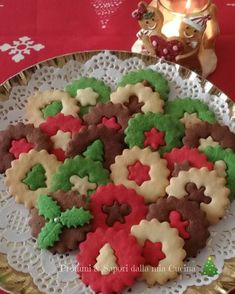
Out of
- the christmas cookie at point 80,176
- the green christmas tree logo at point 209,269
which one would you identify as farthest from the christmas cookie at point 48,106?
the green christmas tree logo at point 209,269

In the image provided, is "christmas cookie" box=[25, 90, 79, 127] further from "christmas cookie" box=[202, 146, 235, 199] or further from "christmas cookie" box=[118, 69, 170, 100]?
"christmas cookie" box=[202, 146, 235, 199]

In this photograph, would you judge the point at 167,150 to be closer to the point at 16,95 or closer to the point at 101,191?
the point at 101,191

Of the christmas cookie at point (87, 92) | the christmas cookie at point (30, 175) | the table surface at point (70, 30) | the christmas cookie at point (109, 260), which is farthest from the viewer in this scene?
the table surface at point (70, 30)

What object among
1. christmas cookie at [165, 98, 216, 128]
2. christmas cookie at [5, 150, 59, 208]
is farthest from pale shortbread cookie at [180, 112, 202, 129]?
christmas cookie at [5, 150, 59, 208]

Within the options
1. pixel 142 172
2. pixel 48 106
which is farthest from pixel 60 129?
pixel 142 172

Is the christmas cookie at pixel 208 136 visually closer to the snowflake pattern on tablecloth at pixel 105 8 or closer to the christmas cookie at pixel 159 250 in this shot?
the christmas cookie at pixel 159 250

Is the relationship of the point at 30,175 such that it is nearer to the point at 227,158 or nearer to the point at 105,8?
the point at 227,158

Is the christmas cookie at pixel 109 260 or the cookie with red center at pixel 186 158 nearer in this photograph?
the christmas cookie at pixel 109 260
